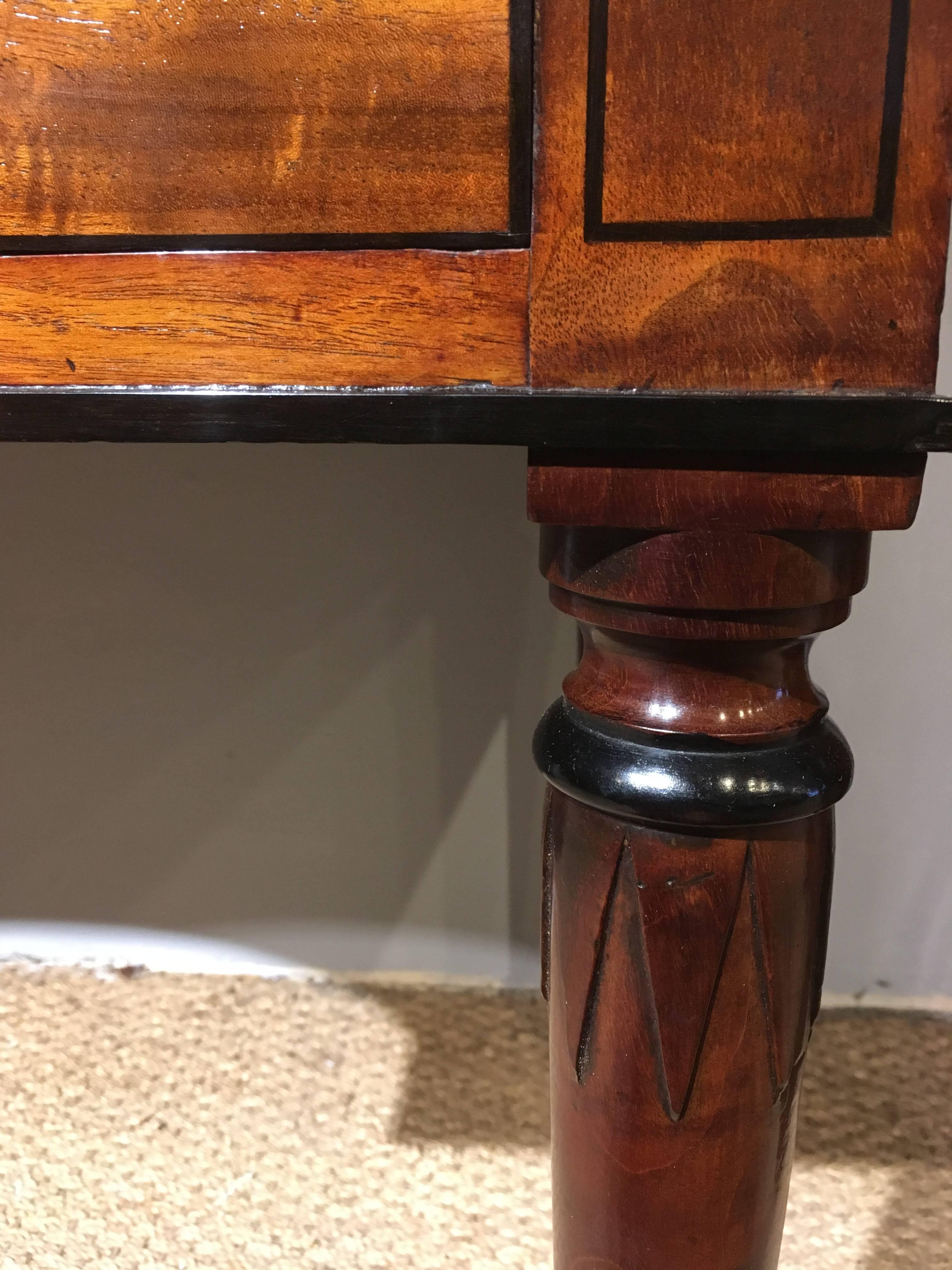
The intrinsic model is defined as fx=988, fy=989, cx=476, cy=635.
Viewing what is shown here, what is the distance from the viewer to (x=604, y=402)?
32 centimetres

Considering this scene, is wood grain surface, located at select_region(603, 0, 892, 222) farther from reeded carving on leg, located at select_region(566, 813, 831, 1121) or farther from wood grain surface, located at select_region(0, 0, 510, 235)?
reeded carving on leg, located at select_region(566, 813, 831, 1121)

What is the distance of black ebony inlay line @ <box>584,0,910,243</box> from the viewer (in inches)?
11.3

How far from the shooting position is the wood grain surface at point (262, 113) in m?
0.31

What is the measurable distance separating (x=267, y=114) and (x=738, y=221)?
6.1 inches

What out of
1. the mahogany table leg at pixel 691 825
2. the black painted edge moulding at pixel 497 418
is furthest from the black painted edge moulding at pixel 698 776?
the black painted edge moulding at pixel 497 418

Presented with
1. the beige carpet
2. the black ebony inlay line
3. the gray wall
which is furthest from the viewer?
the gray wall

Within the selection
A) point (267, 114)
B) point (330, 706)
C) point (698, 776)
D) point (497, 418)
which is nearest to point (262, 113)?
point (267, 114)

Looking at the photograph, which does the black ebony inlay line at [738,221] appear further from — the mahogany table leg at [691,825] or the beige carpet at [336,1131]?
the beige carpet at [336,1131]

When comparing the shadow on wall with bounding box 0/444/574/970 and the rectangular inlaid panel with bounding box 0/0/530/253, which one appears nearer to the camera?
the rectangular inlaid panel with bounding box 0/0/530/253

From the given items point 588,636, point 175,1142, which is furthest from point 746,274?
point 175,1142

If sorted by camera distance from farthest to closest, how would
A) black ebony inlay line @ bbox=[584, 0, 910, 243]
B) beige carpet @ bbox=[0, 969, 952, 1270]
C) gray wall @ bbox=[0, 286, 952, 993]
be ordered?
gray wall @ bbox=[0, 286, 952, 993] < beige carpet @ bbox=[0, 969, 952, 1270] < black ebony inlay line @ bbox=[584, 0, 910, 243]

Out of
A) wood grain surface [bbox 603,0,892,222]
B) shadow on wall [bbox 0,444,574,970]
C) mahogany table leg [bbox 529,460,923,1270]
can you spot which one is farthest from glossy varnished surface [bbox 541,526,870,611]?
shadow on wall [bbox 0,444,574,970]

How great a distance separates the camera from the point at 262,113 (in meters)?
0.32

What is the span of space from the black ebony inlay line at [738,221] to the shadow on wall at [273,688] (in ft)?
1.69
